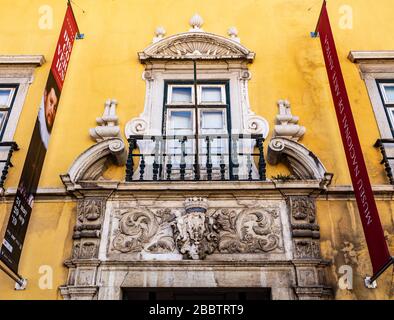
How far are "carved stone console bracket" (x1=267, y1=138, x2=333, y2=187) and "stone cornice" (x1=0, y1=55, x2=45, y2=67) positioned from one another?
438cm

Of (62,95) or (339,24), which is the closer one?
(62,95)

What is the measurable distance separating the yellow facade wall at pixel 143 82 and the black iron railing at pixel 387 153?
93mm

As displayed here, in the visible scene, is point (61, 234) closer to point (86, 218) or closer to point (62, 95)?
point (86, 218)

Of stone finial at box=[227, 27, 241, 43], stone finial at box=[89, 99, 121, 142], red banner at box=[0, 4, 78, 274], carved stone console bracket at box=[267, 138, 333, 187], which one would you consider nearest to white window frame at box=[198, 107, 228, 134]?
carved stone console bracket at box=[267, 138, 333, 187]

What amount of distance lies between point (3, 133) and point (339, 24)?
6.32 metres

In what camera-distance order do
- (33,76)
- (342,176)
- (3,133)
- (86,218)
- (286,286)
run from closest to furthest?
(286,286) → (86,218) → (342,176) → (3,133) → (33,76)

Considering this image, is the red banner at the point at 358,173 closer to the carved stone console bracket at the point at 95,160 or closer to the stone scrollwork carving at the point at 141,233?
the stone scrollwork carving at the point at 141,233

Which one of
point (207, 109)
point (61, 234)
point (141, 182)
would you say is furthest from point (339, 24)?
point (61, 234)

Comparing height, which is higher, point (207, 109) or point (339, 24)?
point (339, 24)

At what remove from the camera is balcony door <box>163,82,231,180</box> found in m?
7.39

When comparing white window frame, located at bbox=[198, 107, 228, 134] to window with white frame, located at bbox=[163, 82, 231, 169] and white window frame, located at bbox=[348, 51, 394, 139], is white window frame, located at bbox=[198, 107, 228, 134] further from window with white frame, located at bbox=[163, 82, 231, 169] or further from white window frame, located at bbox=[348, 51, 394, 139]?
white window frame, located at bbox=[348, 51, 394, 139]

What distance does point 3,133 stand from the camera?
25.8ft

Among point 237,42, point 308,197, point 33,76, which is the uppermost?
point 237,42

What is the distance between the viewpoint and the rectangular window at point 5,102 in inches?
316
